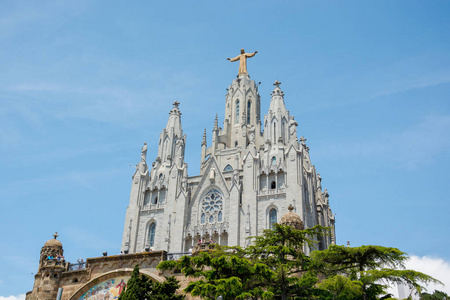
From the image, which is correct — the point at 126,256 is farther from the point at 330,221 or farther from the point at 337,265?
the point at 330,221

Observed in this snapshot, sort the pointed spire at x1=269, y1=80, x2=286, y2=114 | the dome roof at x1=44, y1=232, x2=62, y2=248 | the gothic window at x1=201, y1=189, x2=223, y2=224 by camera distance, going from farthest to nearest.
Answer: the pointed spire at x1=269, y1=80, x2=286, y2=114, the gothic window at x1=201, y1=189, x2=223, y2=224, the dome roof at x1=44, y1=232, x2=62, y2=248

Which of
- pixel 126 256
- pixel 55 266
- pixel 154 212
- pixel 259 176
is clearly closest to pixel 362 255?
pixel 126 256

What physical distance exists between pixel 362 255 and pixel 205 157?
33787mm

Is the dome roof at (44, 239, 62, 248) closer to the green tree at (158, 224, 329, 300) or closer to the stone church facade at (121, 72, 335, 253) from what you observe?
the green tree at (158, 224, 329, 300)

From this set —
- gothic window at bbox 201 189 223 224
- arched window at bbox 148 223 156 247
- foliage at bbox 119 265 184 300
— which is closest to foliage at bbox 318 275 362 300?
foliage at bbox 119 265 184 300

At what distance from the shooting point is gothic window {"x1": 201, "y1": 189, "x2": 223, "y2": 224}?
A: 159ft

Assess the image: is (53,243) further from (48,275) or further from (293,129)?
(293,129)

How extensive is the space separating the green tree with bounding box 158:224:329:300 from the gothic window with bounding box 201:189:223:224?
24.1m

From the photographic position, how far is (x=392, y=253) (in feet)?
76.8

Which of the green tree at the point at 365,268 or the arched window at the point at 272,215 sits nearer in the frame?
the green tree at the point at 365,268

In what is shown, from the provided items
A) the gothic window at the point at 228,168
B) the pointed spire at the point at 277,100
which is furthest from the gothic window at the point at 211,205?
the pointed spire at the point at 277,100

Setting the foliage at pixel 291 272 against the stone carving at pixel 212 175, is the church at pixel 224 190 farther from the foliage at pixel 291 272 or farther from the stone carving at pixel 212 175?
the foliage at pixel 291 272

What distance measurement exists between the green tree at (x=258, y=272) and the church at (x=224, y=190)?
65.5 ft

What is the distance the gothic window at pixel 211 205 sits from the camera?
48.6 m
